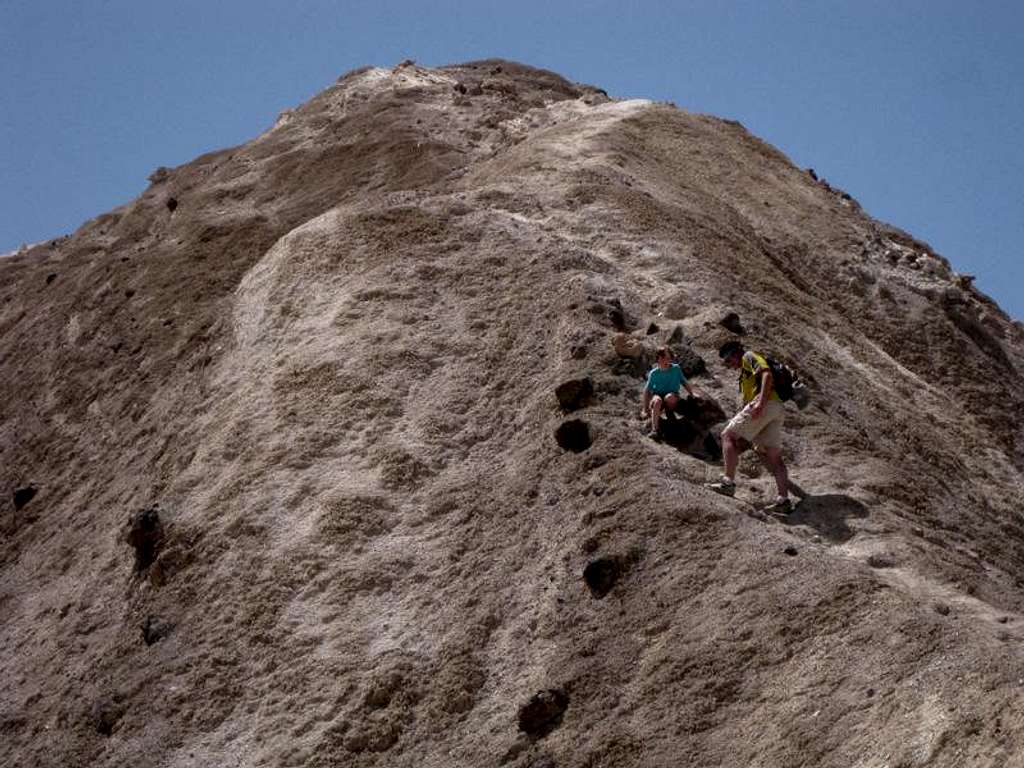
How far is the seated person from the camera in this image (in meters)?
18.9

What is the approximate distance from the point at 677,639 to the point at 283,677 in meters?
4.88

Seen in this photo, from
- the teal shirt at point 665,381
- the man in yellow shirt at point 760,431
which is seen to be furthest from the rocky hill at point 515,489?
the teal shirt at point 665,381


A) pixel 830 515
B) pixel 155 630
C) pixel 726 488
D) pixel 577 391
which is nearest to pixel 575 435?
pixel 577 391

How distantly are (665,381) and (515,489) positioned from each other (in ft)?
7.21

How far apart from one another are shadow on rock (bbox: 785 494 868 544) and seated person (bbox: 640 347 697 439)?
80.1 inches

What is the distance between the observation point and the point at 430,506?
19.7m

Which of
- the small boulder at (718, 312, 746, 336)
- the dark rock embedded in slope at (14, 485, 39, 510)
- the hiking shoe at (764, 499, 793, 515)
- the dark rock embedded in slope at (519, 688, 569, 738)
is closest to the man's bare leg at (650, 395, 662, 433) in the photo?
the hiking shoe at (764, 499, 793, 515)

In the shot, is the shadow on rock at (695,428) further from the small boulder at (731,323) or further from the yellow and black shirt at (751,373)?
the small boulder at (731,323)

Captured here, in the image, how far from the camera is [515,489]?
19.2 metres

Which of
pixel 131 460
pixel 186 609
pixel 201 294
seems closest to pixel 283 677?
pixel 186 609

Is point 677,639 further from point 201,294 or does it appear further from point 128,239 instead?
point 128,239

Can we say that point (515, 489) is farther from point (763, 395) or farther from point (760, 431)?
point (763, 395)

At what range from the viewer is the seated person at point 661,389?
1894 centimetres

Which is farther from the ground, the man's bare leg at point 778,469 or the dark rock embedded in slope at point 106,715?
the man's bare leg at point 778,469
